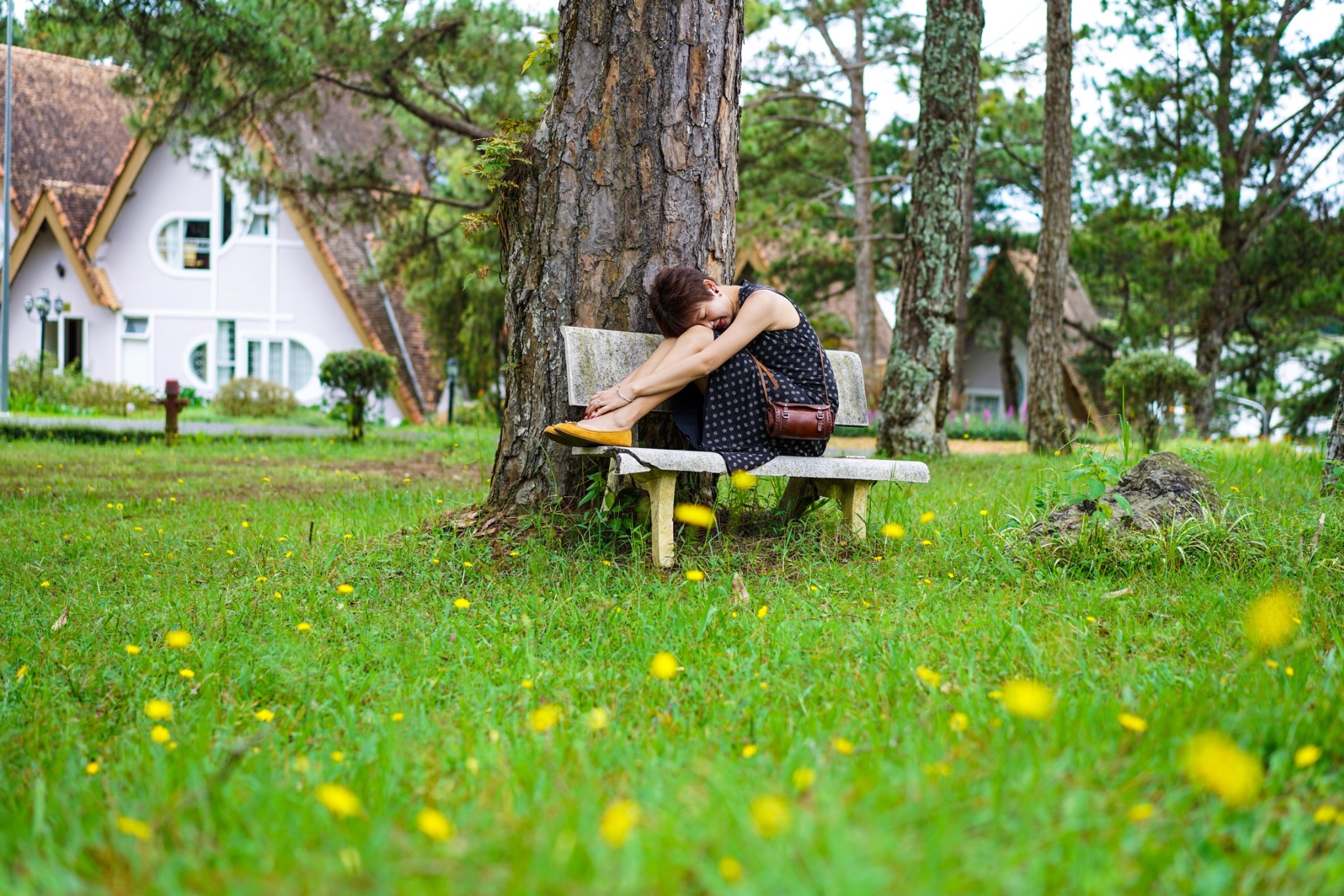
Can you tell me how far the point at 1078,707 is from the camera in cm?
201

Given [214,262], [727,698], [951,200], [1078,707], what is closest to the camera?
[1078,707]

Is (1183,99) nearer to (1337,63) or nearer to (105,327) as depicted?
(1337,63)

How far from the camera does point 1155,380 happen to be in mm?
9695

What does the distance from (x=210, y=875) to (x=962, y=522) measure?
3640 mm

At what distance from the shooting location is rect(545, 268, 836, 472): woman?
384 centimetres

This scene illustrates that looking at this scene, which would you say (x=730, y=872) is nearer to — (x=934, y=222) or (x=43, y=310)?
(x=934, y=222)

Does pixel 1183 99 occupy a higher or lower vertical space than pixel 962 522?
higher

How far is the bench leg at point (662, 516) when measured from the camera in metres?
3.62

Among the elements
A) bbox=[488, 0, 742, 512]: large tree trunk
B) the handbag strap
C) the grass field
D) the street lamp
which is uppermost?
the street lamp

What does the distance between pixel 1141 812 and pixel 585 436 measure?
2.48 metres

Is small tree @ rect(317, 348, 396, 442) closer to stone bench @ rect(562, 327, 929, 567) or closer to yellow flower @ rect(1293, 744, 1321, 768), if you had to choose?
stone bench @ rect(562, 327, 929, 567)

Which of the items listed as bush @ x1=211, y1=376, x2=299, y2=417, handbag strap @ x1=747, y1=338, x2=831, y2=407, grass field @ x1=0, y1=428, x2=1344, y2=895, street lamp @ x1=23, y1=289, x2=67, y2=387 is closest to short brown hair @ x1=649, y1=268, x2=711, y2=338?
handbag strap @ x1=747, y1=338, x2=831, y2=407

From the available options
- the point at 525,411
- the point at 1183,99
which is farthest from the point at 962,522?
the point at 1183,99

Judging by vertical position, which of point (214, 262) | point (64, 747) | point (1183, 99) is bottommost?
point (64, 747)
